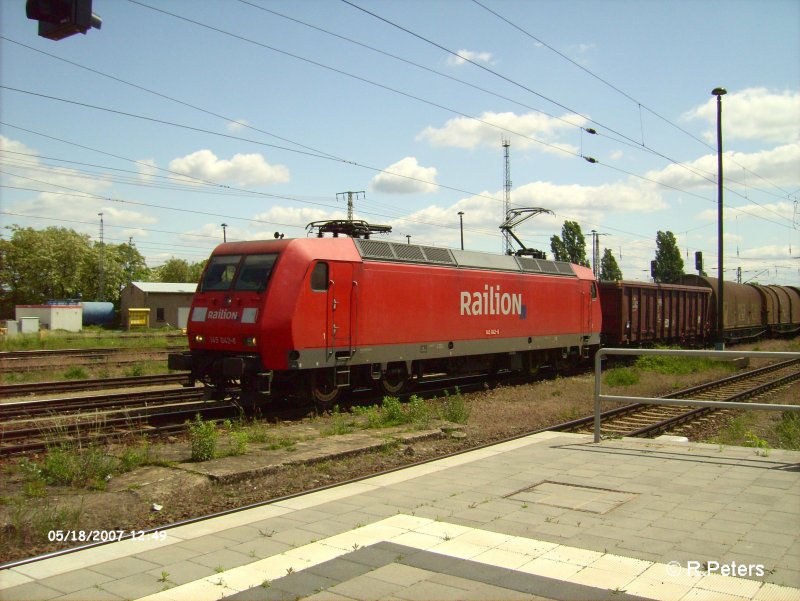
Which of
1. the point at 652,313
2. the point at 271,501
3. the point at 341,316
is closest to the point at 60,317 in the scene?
the point at 652,313

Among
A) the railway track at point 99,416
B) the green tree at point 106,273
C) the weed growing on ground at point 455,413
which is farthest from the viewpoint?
the green tree at point 106,273

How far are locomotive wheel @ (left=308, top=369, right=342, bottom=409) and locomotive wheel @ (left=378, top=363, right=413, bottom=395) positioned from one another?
148cm

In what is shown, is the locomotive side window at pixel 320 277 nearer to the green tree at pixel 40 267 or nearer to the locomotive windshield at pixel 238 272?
the locomotive windshield at pixel 238 272

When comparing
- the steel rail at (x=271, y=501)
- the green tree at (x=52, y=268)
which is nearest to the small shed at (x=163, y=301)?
the green tree at (x=52, y=268)

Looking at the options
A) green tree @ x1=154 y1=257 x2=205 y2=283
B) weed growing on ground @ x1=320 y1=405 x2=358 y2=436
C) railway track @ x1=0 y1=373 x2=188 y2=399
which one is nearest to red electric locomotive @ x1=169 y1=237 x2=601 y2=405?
weed growing on ground @ x1=320 y1=405 x2=358 y2=436

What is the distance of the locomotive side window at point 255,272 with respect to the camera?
1184 cm

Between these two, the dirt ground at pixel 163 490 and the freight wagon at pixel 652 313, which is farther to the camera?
the freight wagon at pixel 652 313

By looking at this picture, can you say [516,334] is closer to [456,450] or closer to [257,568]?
[456,450]

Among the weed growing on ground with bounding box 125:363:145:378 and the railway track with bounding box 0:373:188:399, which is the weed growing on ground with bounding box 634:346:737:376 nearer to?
the railway track with bounding box 0:373:188:399

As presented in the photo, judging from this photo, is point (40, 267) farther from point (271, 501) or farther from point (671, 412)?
point (271, 501)

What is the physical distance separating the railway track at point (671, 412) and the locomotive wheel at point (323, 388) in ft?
13.6

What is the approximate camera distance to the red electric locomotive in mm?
11578

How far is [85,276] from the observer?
7444cm

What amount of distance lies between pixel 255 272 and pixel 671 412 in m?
8.44
